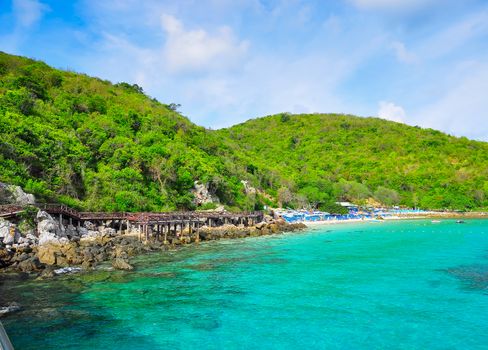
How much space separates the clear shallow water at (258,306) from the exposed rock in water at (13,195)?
13.4 meters

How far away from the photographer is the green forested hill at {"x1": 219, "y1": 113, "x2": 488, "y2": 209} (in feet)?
354

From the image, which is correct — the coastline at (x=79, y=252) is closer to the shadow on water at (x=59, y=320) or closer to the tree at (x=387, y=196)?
the shadow on water at (x=59, y=320)

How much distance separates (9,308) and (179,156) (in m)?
45.8

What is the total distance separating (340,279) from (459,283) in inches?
277

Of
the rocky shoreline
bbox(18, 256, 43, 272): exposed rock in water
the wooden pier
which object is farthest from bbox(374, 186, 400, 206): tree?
bbox(18, 256, 43, 272): exposed rock in water

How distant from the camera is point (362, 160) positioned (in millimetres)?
135375

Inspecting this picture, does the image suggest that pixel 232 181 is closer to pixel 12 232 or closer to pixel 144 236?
pixel 144 236

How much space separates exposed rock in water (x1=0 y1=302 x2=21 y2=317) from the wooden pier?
552 inches

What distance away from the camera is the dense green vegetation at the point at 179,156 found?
43.9 meters

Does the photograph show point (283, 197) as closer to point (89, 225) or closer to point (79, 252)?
point (89, 225)

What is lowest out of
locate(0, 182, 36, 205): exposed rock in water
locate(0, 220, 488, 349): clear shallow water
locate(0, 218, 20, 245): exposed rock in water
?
locate(0, 220, 488, 349): clear shallow water

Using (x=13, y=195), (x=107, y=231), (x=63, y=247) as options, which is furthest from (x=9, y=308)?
(x=107, y=231)

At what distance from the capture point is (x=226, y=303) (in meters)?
18.7

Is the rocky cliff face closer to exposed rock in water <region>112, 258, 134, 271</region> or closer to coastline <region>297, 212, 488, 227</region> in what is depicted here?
coastline <region>297, 212, 488, 227</region>
